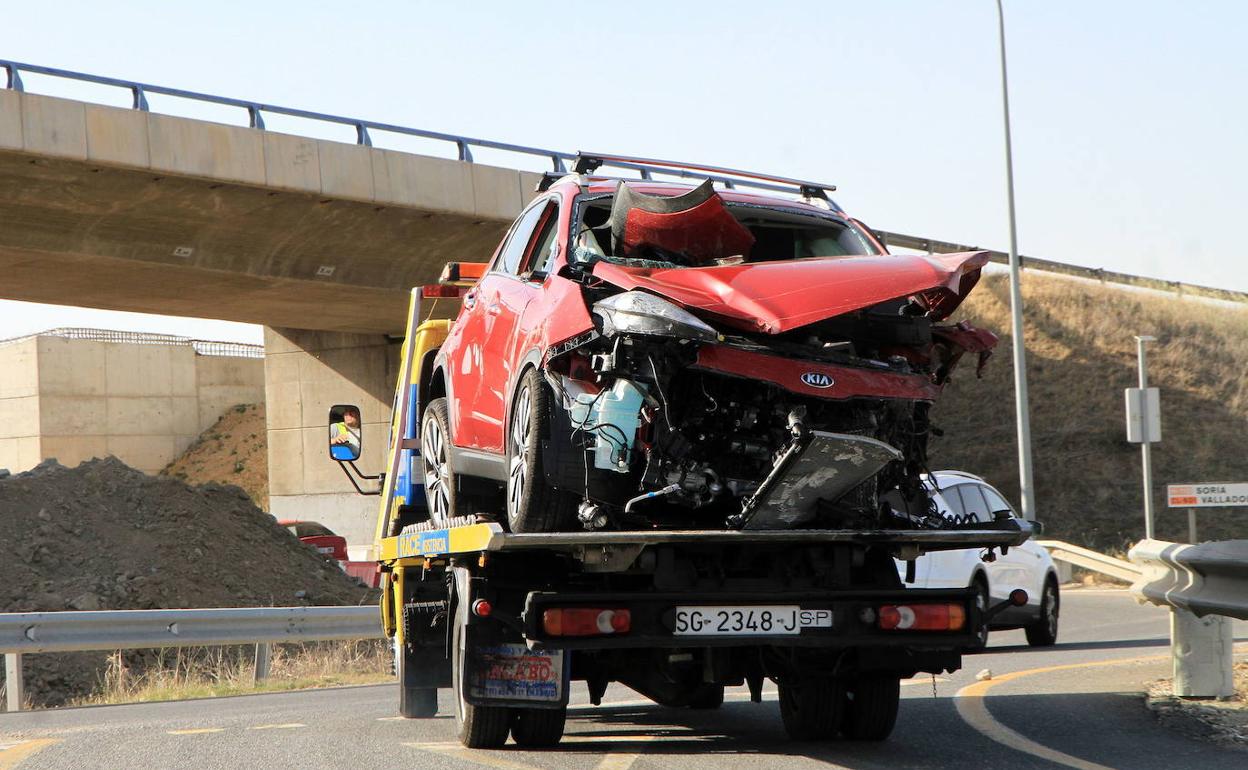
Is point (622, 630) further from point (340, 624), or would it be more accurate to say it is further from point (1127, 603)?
point (1127, 603)

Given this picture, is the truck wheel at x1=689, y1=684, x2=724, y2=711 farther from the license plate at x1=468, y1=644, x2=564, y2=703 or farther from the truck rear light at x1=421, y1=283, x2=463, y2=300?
the truck rear light at x1=421, y1=283, x2=463, y2=300

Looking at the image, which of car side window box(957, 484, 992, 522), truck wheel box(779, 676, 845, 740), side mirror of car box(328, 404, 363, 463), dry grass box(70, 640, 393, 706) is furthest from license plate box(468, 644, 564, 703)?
car side window box(957, 484, 992, 522)

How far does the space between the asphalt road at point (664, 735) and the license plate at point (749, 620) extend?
25.8 inches

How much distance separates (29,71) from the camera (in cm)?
2344

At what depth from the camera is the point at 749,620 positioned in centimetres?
681

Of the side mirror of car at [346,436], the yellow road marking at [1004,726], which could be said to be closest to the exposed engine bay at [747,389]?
the yellow road marking at [1004,726]

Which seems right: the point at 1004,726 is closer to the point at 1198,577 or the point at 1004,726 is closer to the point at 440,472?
the point at 1198,577

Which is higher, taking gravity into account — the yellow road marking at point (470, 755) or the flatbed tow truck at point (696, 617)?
the flatbed tow truck at point (696, 617)

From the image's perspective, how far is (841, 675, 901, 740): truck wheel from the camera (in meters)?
7.93

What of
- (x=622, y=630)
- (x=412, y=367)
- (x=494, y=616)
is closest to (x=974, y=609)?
(x=622, y=630)

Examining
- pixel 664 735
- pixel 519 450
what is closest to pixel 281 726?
pixel 664 735

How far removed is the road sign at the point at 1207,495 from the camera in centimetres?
2267

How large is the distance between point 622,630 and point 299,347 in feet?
117

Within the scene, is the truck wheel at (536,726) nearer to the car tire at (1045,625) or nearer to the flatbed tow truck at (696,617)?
the flatbed tow truck at (696,617)
